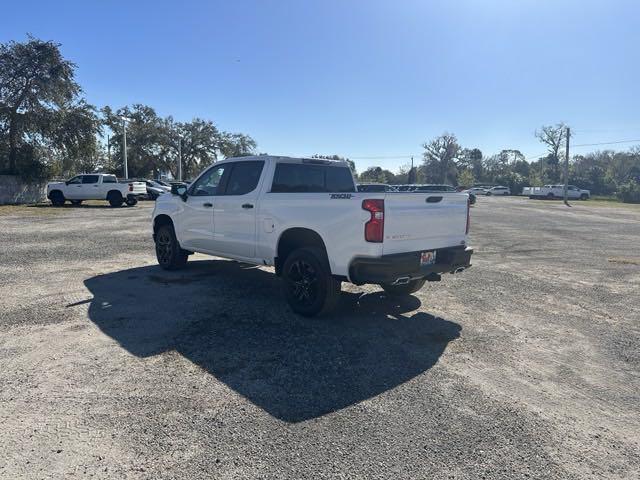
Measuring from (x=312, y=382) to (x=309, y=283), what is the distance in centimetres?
182

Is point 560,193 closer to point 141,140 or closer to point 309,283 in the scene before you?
point 141,140

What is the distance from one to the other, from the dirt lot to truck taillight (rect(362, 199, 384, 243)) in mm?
1147

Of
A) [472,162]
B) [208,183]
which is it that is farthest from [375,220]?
[472,162]

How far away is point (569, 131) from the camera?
52438 mm

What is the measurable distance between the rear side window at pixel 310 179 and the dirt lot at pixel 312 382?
5.46ft

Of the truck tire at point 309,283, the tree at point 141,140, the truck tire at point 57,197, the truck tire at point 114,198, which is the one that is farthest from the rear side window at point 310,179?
the tree at point 141,140

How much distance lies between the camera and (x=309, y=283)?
565cm

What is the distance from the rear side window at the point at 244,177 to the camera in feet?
22.0

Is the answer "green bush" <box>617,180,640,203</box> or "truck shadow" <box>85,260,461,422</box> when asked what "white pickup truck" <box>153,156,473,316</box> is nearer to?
Answer: "truck shadow" <box>85,260,461,422</box>

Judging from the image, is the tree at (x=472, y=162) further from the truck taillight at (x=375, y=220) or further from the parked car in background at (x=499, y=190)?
the truck taillight at (x=375, y=220)

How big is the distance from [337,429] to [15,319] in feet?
14.6

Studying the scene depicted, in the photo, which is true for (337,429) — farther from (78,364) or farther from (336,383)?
(78,364)

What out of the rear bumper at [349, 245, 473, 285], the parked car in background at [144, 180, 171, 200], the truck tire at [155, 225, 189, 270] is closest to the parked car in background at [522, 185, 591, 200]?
the parked car in background at [144, 180, 171, 200]

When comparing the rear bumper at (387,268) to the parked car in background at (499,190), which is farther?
the parked car in background at (499,190)
